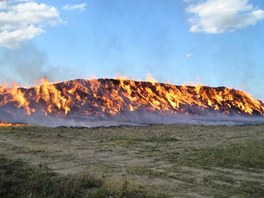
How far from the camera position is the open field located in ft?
29.7

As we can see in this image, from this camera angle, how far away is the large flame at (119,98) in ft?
106

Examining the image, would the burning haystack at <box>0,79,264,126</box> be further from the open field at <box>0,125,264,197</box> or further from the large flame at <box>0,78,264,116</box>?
the open field at <box>0,125,264,197</box>

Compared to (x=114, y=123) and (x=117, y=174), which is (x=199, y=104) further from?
(x=117, y=174)

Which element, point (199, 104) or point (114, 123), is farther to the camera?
point (199, 104)

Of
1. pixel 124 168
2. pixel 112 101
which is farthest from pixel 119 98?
pixel 124 168

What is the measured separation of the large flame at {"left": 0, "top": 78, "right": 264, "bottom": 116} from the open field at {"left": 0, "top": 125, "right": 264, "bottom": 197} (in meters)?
8.51

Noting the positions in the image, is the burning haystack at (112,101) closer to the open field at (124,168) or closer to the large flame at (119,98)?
the large flame at (119,98)

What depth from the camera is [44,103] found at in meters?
32.4

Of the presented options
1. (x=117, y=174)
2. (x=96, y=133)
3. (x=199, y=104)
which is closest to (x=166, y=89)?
(x=199, y=104)

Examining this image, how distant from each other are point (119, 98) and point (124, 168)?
23.4m

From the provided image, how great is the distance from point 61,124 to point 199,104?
56.9ft

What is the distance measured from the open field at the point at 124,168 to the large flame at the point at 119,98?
8.51 m

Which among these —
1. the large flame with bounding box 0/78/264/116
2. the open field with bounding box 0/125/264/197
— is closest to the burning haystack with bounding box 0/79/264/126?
the large flame with bounding box 0/78/264/116

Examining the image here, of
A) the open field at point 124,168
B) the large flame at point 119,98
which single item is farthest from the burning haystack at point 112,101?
the open field at point 124,168
